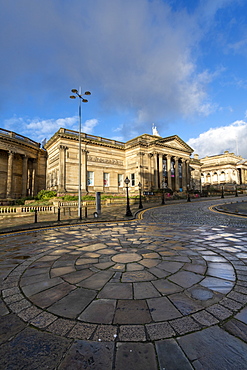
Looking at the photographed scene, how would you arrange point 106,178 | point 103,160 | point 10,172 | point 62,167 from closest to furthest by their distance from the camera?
point 10,172 < point 62,167 < point 103,160 < point 106,178

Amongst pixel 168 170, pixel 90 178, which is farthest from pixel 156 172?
pixel 90 178

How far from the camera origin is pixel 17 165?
30.1m

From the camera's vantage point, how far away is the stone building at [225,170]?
6712cm

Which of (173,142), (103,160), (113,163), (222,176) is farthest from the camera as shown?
(222,176)

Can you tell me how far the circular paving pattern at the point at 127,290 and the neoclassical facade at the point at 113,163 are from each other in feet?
83.4

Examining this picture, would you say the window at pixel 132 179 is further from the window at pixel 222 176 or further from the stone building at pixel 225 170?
the window at pixel 222 176

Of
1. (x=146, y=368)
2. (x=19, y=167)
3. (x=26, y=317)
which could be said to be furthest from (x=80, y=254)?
(x=19, y=167)

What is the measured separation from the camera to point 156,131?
42.2m

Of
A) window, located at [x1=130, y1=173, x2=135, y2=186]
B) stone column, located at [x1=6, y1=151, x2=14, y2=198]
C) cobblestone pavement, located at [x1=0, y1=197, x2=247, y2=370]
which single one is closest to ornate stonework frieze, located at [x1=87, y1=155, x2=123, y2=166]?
window, located at [x1=130, y1=173, x2=135, y2=186]

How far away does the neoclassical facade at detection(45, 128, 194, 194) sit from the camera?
29703mm

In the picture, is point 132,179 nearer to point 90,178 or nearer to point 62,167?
point 90,178

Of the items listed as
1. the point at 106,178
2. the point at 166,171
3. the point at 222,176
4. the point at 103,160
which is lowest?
the point at 106,178

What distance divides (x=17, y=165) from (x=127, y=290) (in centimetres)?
3325

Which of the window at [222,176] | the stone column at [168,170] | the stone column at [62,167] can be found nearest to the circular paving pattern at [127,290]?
the stone column at [62,167]
